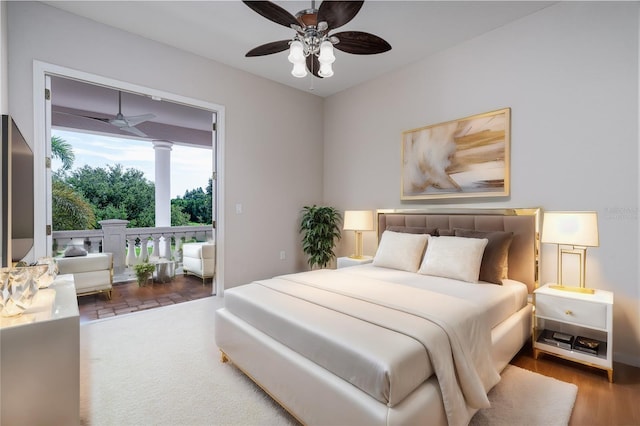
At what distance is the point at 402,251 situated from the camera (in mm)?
3057

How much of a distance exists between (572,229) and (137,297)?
467 centimetres

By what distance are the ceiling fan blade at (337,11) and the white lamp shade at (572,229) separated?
6.78 feet

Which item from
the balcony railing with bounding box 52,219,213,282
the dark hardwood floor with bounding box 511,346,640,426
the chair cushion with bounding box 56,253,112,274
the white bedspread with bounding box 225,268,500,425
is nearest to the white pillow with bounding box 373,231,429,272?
the white bedspread with bounding box 225,268,500,425

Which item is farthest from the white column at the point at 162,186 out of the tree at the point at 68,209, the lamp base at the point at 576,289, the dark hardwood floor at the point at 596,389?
the lamp base at the point at 576,289

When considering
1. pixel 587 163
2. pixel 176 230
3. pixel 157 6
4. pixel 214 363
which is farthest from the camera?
pixel 176 230

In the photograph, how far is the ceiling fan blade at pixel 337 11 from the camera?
1.86 metres

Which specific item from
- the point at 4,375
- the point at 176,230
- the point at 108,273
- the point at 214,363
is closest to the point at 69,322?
the point at 4,375

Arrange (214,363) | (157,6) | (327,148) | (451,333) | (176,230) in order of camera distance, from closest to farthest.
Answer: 1. (451,333)
2. (214,363)
3. (157,6)
4. (327,148)
5. (176,230)

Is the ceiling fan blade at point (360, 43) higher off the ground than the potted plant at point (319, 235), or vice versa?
the ceiling fan blade at point (360, 43)

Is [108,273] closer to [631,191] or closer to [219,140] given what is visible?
[219,140]

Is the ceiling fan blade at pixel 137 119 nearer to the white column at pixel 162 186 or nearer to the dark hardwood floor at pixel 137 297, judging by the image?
the white column at pixel 162 186

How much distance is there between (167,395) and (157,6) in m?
3.10

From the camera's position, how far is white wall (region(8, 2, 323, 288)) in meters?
2.70

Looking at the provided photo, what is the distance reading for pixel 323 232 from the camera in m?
4.48
